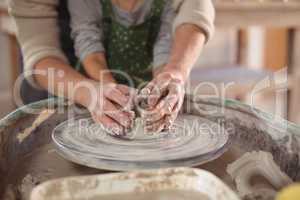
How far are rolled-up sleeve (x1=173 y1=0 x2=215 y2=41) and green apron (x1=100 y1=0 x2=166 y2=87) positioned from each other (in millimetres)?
75

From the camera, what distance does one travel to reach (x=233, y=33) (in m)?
2.56

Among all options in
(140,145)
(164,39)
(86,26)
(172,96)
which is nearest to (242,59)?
(164,39)

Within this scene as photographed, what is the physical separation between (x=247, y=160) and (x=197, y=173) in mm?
181

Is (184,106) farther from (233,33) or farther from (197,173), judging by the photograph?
(233,33)

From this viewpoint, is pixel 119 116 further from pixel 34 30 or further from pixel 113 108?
pixel 34 30

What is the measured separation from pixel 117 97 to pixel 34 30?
36 cm

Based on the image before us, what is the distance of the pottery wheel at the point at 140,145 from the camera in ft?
2.02

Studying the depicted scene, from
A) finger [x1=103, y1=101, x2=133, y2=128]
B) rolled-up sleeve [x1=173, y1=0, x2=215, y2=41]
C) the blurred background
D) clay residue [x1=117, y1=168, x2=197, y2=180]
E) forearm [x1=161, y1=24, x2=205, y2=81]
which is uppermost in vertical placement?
rolled-up sleeve [x1=173, y1=0, x2=215, y2=41]

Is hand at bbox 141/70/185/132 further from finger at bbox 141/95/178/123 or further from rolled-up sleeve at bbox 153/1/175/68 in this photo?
rolled-up sleeve at bbox 153/1/175/68

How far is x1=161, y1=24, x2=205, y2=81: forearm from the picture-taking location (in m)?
0.92

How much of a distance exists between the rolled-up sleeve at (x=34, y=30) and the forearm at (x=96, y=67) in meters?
0.06

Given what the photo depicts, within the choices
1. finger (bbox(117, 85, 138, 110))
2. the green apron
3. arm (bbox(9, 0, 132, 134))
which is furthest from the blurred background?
finger (bbox(117, 85, 138, 110))

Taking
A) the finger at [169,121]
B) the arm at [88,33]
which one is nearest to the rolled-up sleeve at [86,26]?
the arm at [88,33]

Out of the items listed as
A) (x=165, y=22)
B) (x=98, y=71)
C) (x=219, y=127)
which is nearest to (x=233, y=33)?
(x=165, y=22)
